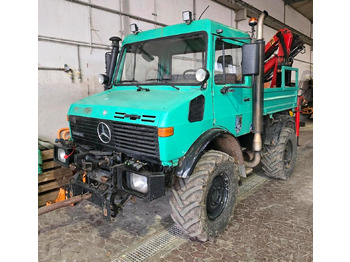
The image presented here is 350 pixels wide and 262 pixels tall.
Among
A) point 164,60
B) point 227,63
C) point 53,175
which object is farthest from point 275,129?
point 53,175

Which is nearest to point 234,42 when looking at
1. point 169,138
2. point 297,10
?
point 169,138

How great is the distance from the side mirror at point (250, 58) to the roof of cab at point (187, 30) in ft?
1.57

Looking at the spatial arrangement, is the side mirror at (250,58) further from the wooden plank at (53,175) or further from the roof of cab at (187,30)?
the wooden plank at (53,175)

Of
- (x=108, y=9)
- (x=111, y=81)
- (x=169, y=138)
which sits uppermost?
(x=108, y=9)

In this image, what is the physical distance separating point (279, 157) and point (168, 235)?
2.67 meters

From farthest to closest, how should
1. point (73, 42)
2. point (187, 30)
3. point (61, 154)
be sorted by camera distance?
point (73, 42)
point (61, 154)
point (187, 30)

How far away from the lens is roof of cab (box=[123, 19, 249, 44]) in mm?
3051

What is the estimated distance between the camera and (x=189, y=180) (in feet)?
9.32

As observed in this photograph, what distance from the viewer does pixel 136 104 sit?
9.12 feet

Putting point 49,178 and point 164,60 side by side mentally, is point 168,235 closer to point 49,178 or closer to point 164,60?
point 164,60

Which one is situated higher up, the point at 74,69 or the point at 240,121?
the point at 74,69

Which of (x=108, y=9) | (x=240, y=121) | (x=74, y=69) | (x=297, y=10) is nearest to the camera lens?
(x=240, y=121)

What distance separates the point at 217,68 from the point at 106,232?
2.54 meters

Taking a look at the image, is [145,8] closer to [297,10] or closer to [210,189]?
[210,189]
